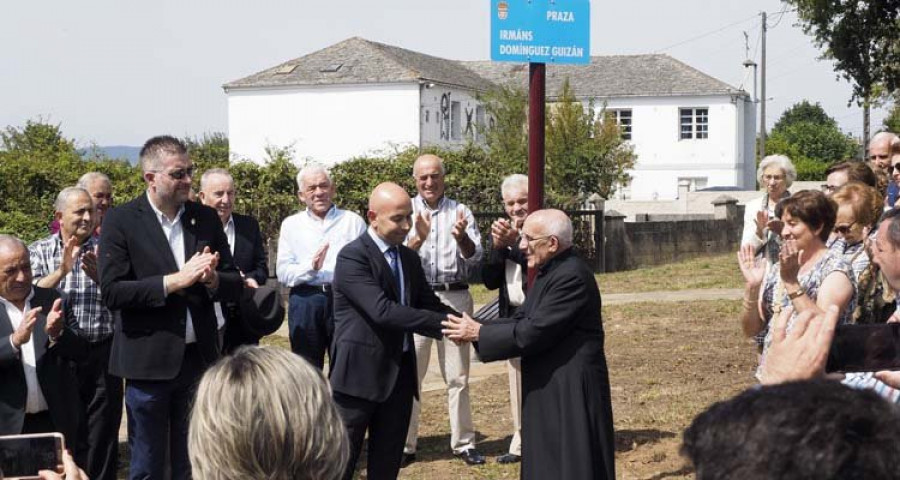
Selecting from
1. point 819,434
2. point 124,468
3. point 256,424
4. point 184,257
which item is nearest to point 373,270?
point 184,257

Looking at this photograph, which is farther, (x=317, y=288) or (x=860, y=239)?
(x=317, y=288)

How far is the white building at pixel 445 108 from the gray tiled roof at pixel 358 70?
2.4 inches

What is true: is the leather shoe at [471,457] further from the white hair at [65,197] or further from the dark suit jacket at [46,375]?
the white hair at [65,197]

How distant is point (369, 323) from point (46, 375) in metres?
1.68

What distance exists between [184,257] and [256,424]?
3.60 meters

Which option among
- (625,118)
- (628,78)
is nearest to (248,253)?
(625,118)

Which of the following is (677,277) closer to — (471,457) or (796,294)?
(471,457)

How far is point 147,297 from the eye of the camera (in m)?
6.01

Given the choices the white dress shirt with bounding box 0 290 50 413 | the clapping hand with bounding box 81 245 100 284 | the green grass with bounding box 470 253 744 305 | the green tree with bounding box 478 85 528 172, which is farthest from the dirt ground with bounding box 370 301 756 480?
the green tree with bounding box 478 85 528 172

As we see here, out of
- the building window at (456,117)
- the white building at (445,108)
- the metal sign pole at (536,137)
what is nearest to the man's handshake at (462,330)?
the metal sign pole at (536,137)

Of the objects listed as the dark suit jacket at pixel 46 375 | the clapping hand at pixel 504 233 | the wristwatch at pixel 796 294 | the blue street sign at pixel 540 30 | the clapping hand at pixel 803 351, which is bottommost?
the dark suit jacket at pixel 46 375

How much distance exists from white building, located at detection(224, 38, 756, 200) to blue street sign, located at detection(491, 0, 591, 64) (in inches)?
1733

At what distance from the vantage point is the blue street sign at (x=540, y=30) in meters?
6.62

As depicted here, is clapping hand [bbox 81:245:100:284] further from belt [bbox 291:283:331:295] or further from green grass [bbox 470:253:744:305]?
green grass [bbox 470:253:744:305]
